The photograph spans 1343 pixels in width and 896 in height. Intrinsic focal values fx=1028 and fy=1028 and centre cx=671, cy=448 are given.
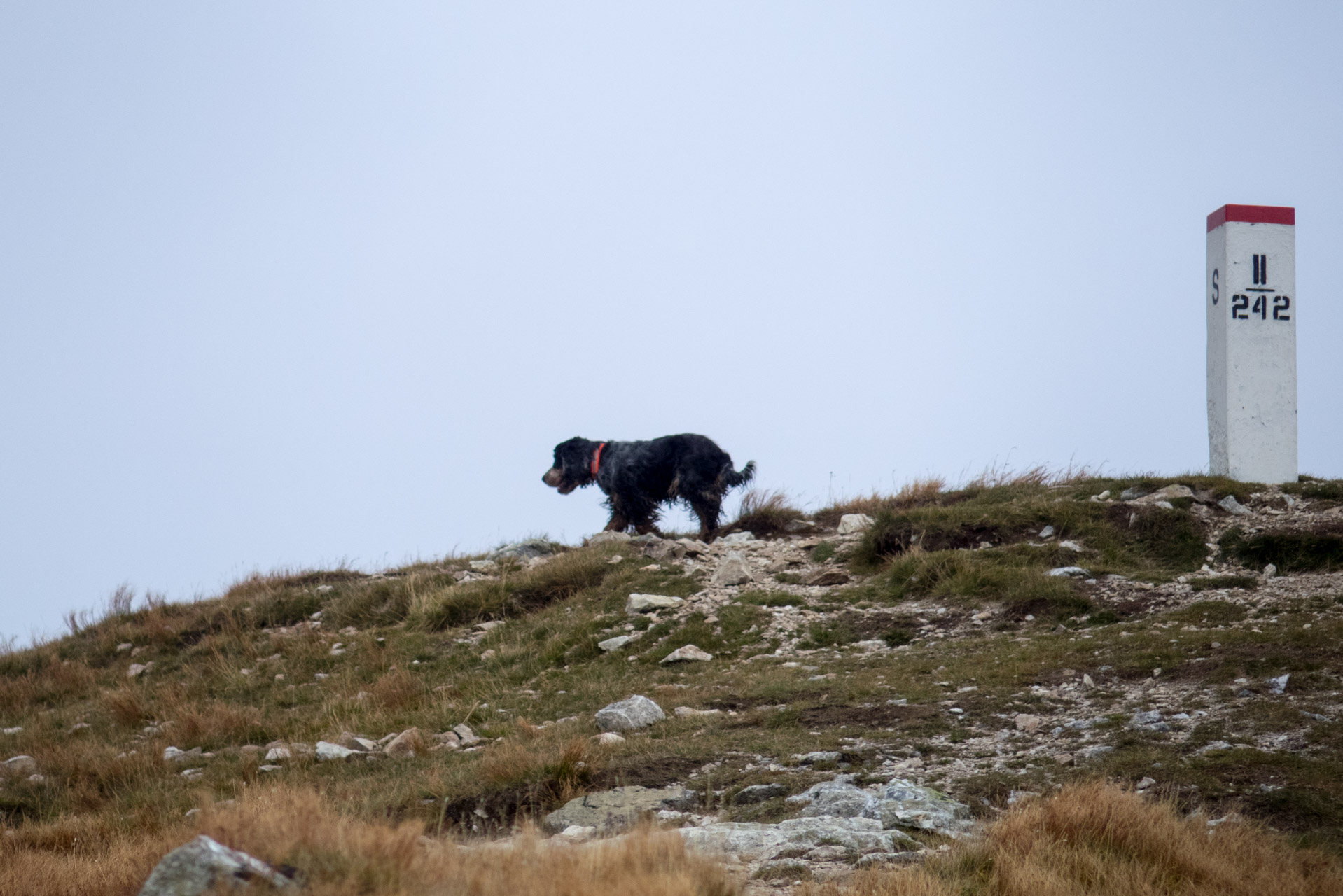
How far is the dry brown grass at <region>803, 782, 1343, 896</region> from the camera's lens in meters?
2.85

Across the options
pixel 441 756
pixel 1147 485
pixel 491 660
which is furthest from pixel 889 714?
pixel 1147 485

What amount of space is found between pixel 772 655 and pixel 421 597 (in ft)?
13.3

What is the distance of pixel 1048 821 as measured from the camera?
3295mm

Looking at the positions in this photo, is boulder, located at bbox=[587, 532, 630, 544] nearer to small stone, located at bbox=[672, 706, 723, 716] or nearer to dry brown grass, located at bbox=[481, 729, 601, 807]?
small stone, located at bbox=[672, 706, 723, 716]

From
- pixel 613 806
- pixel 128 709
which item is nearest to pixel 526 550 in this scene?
pixel 128 709

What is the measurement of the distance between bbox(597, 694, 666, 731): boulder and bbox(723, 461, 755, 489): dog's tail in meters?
6.28

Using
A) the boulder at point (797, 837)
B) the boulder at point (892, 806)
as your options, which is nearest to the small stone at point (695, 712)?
the boulder at point (892, 806)

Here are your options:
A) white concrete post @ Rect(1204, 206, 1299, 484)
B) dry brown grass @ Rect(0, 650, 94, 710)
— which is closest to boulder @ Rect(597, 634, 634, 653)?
dry brown grass @ Rect(0, 650, 94, 710)

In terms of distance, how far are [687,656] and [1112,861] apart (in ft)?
16.2

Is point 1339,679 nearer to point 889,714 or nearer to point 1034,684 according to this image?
point 1034,684

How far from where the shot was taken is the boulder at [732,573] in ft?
30.5

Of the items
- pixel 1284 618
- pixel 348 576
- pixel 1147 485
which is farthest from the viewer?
pixel 348 576

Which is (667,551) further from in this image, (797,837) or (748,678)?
(797,837)

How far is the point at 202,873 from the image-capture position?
7.74 ft
